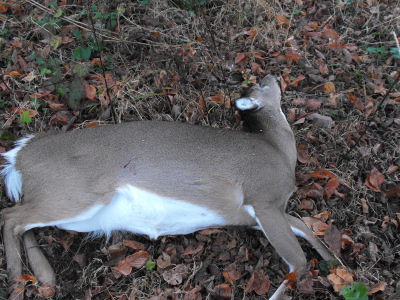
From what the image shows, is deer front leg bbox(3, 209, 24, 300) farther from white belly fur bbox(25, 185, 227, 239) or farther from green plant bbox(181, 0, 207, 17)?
green plant bbox(181, 0, 207, 17)

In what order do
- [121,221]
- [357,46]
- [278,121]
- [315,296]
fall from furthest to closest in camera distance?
[357,46] → [278,121] → [121,221] → [315,296]

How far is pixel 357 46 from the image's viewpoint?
4.83m

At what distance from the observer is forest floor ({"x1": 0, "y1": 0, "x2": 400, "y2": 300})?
3039 mm

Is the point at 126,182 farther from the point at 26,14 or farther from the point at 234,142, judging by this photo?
the point at 26,14

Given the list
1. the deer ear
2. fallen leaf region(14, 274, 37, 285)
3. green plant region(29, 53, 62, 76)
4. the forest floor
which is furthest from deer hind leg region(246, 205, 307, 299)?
green plant region(29, 53, 62, 76)

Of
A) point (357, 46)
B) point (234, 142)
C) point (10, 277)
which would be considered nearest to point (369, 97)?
point (357, 46)

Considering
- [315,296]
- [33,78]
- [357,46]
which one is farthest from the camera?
[357,46]

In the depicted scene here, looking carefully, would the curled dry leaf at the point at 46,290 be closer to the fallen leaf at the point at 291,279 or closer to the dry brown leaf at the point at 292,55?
the fallen leaf at the point at 291,279

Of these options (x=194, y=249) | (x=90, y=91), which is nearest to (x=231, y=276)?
(x=194, y=249)

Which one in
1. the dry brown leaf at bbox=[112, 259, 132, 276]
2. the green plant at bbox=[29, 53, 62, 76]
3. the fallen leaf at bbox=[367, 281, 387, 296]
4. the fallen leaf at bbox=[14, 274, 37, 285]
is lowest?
the fallen leaf at bbox=[367, 281, 387, 296]

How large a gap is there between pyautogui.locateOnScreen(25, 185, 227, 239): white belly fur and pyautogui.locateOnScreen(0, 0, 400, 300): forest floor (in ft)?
0.56

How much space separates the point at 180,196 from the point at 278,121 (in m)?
1.30

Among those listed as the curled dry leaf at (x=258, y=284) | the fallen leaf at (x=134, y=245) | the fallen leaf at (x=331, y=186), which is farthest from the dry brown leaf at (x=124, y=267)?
the fallen leaf at (x=331, y=186)

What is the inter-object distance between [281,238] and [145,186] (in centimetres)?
110
